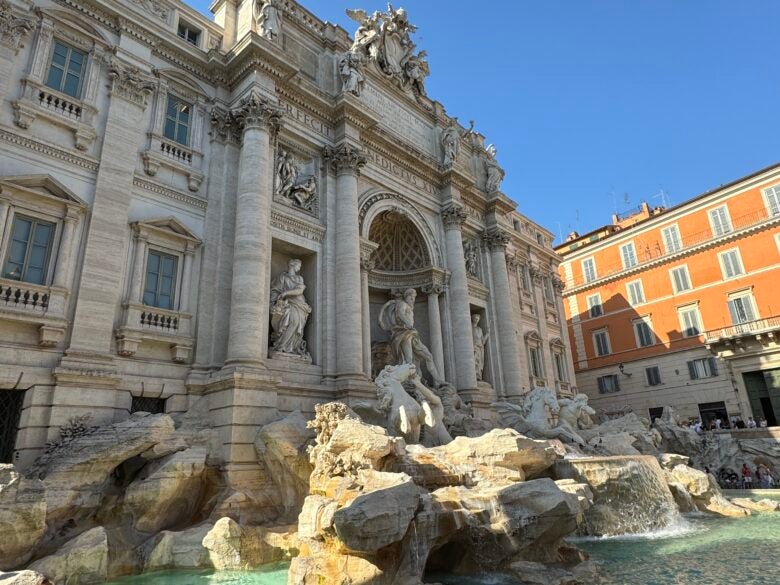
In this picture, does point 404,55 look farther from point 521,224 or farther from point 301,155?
point 521,224

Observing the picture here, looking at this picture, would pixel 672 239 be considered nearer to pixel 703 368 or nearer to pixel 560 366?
pixel 703 368

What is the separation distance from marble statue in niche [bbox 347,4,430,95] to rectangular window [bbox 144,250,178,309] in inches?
386

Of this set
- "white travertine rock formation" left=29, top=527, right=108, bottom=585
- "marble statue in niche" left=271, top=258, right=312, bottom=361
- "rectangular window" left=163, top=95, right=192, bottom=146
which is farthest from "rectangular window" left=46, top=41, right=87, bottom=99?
"white travertine rock formation" left=29, top=527, right=108, bottom=585

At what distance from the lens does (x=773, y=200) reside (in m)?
25.4

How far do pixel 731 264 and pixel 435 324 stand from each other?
18.4m

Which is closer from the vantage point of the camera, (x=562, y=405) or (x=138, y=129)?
(x=138, y=129)

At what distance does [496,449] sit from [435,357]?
7954mm

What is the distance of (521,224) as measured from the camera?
27.5 m

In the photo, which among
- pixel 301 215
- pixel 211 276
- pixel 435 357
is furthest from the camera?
pixel 435 357

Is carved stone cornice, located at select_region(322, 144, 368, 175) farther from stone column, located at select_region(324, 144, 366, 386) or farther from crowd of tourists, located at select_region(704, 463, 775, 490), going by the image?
crowd of tourists, located at select_region(704, 463, 775, 490)

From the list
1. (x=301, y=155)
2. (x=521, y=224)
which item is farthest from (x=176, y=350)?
(x=521, y=224)

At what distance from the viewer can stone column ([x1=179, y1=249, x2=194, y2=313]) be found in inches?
459

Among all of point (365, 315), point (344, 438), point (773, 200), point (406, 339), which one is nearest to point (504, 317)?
point (406, 339)

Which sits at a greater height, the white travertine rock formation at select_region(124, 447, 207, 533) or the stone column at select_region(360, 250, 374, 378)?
the stone column at select_region(360, 250, 374, 378)
